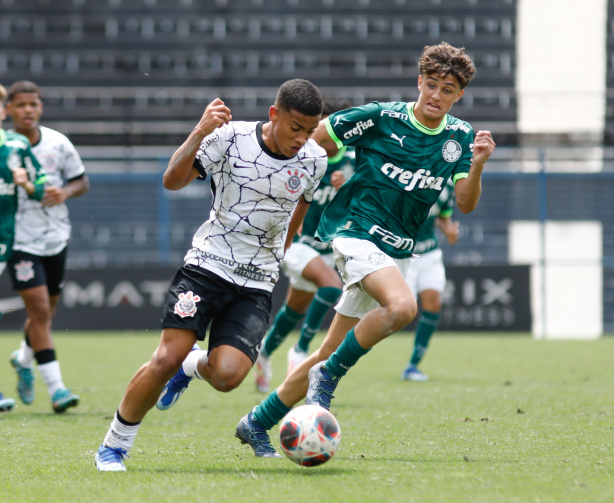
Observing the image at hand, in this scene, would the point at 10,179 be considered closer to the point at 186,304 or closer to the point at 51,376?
the point at 51,376

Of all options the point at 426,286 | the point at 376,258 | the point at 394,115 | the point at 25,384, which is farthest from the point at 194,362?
the point at 426,286

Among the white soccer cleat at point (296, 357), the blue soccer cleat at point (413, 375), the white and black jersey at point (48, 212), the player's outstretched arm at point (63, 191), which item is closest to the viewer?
the player's outstretched arm at point (63, 191)

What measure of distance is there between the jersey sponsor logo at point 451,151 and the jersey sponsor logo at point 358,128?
0.39 meters

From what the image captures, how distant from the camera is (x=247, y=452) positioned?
4355 mm

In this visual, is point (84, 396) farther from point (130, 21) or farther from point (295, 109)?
point (130, 21)

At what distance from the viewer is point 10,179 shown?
19.0ft

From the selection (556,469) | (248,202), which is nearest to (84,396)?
(248,202)

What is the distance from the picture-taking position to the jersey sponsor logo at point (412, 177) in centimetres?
459

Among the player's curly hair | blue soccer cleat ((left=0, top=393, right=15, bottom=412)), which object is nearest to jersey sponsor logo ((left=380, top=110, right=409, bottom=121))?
the player's curly hair

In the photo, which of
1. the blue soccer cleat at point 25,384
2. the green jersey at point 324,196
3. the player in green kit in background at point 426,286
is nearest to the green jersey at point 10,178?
the blue soccer cleat at point 25,384

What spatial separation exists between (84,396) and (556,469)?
424 centimetres

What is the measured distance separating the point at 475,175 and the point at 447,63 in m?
0.63

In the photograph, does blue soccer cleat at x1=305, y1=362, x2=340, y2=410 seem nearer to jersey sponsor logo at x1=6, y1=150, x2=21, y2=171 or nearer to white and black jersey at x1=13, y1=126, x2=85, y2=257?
jersey sponsor logo at x1=6, y1=150, x2=21, y2=171

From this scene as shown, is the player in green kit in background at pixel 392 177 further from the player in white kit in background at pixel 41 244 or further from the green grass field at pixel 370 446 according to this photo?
the player in white kit in background at pixel 41 244
